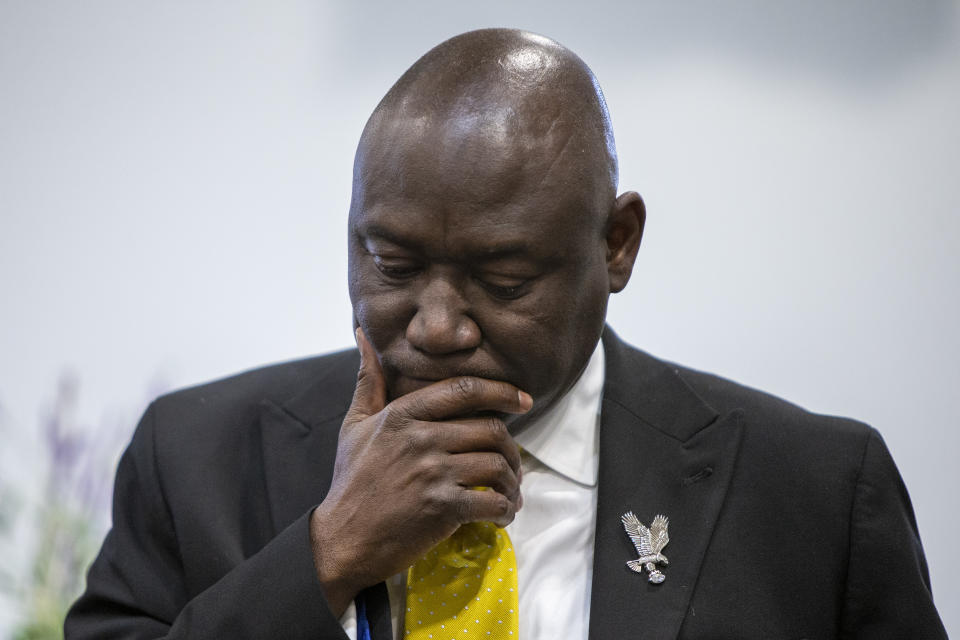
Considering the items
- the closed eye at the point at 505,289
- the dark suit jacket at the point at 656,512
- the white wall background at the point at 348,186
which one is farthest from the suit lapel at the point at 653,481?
the white wall background at the point at 348,186

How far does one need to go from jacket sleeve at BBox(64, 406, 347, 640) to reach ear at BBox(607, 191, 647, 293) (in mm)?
556

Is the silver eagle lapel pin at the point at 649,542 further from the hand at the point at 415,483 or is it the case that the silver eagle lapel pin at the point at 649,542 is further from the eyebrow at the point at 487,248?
the eyebrow at the point at 487,248

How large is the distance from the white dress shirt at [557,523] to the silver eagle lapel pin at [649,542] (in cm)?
7

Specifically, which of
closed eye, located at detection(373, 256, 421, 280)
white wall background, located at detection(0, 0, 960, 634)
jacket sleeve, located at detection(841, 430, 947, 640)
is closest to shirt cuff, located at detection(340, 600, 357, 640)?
closed eye, located at detection(373, 256, 421, 280)

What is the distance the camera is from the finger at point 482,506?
4.59 feet

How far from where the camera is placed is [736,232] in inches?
106

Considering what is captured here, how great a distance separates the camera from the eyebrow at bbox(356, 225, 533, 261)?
140 centimetres

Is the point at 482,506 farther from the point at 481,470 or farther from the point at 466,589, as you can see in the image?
the point at 466,589

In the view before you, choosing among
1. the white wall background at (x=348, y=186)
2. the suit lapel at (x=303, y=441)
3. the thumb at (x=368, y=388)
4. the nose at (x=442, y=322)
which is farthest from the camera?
the white wall background at (x=348, y=186)

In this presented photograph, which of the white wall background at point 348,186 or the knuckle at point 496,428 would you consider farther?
the white wall background at point 348,186

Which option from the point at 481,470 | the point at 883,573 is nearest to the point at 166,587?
the point at 481,470

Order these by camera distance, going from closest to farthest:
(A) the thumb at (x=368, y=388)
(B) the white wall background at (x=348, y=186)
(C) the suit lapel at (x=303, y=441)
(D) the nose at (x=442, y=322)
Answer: (D) the nose at (x=442, y=322), (A) the thumb at (x=368, y=388), (C) the suit lapel at (x=303, y=441), (B) the white wall background at (x=348, y=186)

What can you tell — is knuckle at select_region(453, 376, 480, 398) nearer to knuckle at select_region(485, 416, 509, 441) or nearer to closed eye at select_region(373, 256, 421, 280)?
knuckle at select_region(485, 416, 509, 441)

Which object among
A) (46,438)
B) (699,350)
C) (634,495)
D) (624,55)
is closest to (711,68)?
(624,55)
